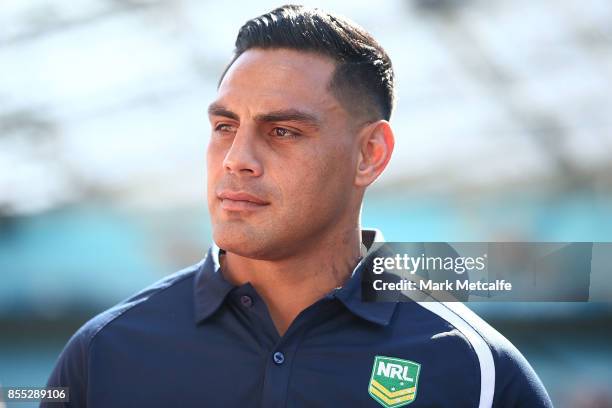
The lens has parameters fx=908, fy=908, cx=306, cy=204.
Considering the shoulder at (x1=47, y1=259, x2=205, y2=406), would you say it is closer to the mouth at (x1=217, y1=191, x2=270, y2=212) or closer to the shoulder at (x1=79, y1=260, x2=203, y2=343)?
the shoulder at (x1=79, y1=260, x2=203, y2=343)

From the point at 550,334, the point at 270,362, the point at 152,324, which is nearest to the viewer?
the point at 270,362

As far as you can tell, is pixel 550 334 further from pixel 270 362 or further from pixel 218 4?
pixel 270 362

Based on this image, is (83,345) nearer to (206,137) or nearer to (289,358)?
(289,358)

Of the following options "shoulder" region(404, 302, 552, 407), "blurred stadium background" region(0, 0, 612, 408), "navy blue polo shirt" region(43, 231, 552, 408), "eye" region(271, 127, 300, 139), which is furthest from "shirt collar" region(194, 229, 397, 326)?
"blurred stadium background" region(0, 0, 612, 408)

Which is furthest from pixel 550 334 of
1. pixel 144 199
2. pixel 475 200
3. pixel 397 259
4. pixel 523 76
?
pixel 397 259

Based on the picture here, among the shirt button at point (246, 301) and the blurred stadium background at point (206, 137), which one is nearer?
the shirt button at point (246, 301)

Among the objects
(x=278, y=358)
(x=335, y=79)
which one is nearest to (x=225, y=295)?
(x=278, y=358)

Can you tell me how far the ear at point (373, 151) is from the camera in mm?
1539

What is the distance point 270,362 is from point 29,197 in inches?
80.9

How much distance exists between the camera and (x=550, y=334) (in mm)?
3158

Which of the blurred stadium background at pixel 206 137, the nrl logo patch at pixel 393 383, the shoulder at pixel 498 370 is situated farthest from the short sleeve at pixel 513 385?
the blurred stadium background at pixel 206 137

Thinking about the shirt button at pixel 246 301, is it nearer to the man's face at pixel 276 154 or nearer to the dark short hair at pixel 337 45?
the man's face at pixel 276 154

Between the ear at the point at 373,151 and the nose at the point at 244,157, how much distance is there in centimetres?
21

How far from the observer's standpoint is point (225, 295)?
1450mm
